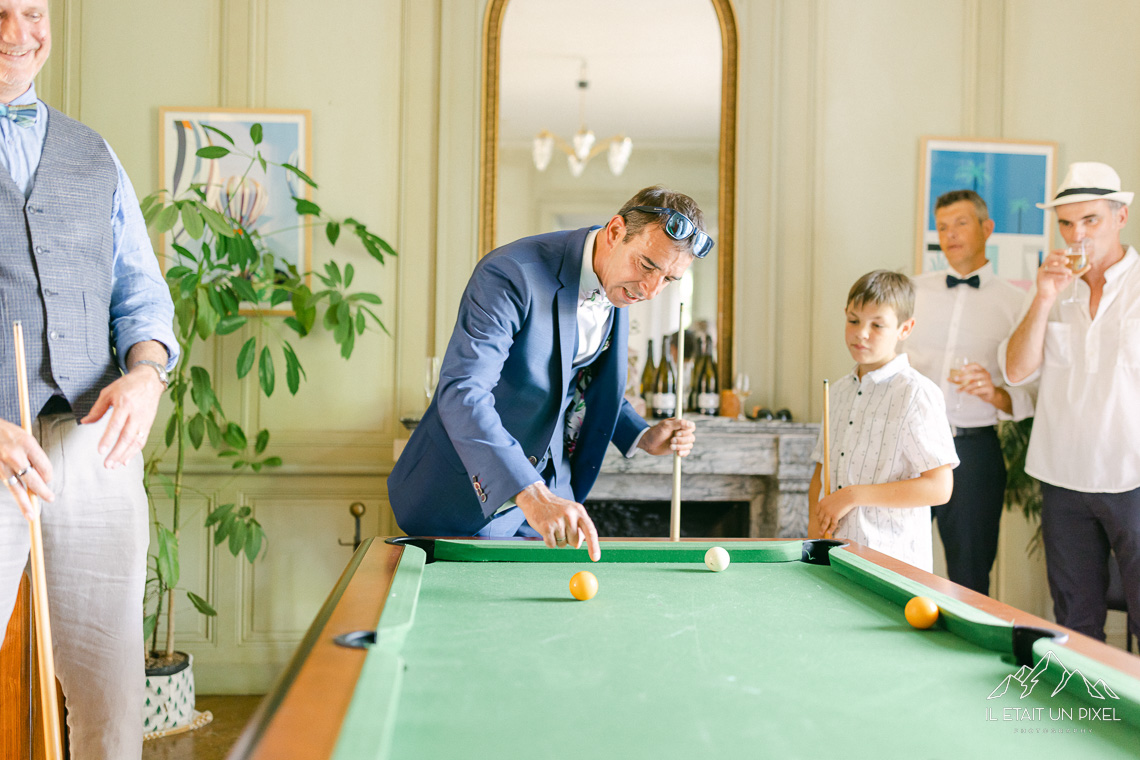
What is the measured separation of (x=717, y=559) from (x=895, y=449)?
0.87 meters

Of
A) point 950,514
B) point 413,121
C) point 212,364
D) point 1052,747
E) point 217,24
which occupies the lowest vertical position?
point 950,514

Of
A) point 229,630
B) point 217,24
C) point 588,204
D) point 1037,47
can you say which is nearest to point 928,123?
point 1037,47

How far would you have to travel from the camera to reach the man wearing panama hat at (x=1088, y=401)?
2689 mm

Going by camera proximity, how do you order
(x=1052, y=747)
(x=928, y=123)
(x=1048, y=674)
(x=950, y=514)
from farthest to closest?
(x=928, y=123) < (x=950, y=514) < (x=1048, y=674) < (x=1052, y=747)

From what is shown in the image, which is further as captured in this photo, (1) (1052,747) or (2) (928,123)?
(2) (928,123)

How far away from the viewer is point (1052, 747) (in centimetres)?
86

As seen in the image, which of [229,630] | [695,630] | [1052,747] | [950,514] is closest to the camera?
[1052,747]

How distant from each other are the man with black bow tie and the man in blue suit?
134 cm

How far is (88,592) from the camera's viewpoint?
1.56 meters

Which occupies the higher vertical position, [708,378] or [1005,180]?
[1005,180]

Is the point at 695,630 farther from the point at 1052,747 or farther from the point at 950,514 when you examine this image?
the point at 950,514

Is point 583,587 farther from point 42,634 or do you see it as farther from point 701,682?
point 42,634

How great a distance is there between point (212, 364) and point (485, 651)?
272 cm

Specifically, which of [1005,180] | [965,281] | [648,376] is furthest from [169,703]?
[1005,180]
